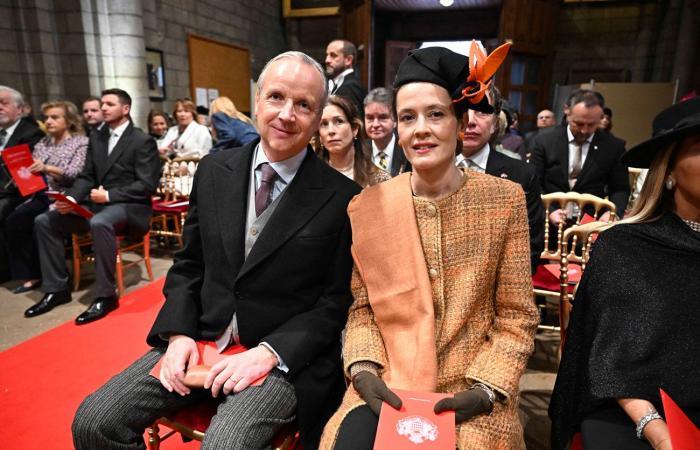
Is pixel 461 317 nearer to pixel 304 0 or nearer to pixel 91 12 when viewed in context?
pixel 91 12

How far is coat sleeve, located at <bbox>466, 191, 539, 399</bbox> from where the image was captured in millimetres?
1395

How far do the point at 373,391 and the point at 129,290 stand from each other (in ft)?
12.1

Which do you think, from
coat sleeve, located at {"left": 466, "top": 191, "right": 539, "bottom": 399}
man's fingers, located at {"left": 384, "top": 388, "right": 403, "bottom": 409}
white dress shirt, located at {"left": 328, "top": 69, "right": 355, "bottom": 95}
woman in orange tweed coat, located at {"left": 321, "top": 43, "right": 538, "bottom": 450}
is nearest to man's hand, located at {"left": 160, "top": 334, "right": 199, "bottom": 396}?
woman in orange tweed coat, located at {"left": 321, "top": 43, "right": 538, "bottom": 450}

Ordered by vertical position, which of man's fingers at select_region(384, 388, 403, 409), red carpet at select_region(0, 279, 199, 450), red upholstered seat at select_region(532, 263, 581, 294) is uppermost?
man's fingers at select_region(384, 388, 403, 409)

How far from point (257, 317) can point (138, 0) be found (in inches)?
278

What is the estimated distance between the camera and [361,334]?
4.95 feet

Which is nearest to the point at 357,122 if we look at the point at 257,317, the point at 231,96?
the point at 257,317

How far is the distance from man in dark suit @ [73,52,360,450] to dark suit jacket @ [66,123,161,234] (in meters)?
2.54

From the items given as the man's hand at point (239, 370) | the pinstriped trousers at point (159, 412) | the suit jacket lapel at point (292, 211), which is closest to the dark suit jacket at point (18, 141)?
the pinstriped trousers at point (159, 412)

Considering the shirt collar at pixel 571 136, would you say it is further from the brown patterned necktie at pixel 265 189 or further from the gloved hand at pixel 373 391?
the gloved hand at pixel 373 391

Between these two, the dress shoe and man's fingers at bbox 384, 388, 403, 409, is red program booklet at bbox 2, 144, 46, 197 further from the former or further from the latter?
man's fingers at bbox 384, 388, 403, 409

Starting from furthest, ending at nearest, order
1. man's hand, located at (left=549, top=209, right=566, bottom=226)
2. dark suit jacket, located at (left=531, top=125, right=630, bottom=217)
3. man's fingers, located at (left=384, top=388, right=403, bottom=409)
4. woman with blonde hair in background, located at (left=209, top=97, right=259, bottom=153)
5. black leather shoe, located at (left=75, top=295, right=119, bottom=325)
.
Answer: woman with blonde hair in background, located at (left=209, top=97, right=259, bottom=153)
dark suit jacket, located at (left=531, top=125, right=630, bottom=217)
black leather shoe, located at (left=75, top=295, right=119, bottom=325)
man's hand, located at (left=549, top=209, right=566, bottom=226)
man's fingers, located at (left=384, top=388, right=403, bottom=409)

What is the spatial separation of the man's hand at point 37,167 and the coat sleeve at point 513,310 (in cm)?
424

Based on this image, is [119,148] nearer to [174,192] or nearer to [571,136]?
[174,192]
